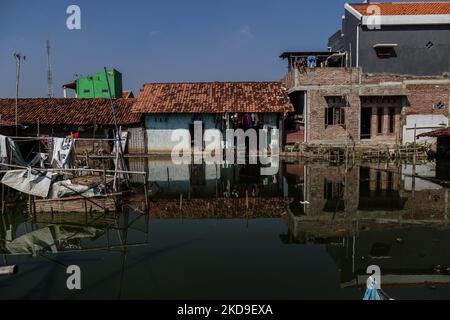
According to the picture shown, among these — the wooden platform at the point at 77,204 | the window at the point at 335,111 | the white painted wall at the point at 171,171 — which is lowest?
the wooden platform at the point at 77,204

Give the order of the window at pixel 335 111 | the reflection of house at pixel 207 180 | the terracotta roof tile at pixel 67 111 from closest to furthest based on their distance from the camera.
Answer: the reflection of house at pixel 207 180, the window at pixel 335 111, the terracotta roof tile at pixel 67 111

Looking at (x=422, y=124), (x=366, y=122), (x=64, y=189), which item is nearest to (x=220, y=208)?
(x=64, y=189)

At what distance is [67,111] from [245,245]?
22161mm

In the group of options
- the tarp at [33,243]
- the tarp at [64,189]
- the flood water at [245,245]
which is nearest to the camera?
the flood water at [245,245]

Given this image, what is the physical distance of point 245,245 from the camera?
8938mm

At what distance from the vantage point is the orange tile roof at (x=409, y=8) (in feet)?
83.1

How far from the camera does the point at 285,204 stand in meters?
12.6

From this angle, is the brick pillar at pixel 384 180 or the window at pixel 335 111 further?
the window at pixel 335 111

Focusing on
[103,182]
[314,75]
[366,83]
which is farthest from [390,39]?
[103,182]

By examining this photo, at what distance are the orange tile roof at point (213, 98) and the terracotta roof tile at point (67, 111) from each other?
1.41 m

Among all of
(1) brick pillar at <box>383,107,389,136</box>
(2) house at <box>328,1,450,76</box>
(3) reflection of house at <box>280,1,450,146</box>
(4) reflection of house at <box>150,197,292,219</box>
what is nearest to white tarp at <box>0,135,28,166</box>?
(4) reflection of house at <box>150,197,292,219</box>

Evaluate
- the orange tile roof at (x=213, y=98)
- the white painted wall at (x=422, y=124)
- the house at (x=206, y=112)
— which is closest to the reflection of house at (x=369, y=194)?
the white painted wall at (x=422, y=124)

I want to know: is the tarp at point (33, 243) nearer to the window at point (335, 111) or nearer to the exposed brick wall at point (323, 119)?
the exposed brick wall at point (323, 119)
